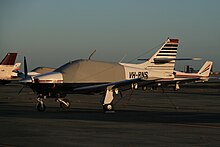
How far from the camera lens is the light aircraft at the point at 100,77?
2462 cm

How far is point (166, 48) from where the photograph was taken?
91.8 ft

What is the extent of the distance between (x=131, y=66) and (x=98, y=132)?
12651 mm

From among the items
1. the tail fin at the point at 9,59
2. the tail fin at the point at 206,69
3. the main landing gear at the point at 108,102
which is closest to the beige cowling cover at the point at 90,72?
the main landing gear at the point at 108,102

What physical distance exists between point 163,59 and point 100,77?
406 centimetres

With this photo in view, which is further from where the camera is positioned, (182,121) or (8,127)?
(182,121)

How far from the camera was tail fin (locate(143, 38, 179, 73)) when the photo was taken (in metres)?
27.8

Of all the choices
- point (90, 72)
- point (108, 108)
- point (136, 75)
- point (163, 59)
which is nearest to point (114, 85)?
point (108, 108)

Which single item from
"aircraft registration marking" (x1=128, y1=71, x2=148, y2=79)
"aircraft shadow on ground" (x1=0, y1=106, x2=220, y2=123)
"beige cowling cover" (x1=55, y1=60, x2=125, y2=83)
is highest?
"beige cowling cover" (x1=55, y1=60, x2=125, y2=83)

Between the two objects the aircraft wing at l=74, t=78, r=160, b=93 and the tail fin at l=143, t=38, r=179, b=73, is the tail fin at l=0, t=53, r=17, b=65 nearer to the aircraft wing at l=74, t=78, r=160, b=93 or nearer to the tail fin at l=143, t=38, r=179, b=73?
the tail fin at l=143, t=38, r=179, b=73

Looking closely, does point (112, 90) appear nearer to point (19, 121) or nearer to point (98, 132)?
point (19, 121)

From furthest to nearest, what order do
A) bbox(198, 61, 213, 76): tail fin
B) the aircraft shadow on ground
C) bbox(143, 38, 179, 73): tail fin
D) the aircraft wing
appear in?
bbox(198, 61, 213, 76): tail fin → bbox(143, 38, 179, 73): tail fin → the aircraft wing → the aircraft shadow on ground

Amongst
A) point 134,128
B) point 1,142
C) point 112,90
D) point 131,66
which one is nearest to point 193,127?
point 134,128

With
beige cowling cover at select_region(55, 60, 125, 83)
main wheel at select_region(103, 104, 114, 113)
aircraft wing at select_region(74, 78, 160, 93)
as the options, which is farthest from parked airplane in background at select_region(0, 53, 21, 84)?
main wheel at select_region(103, 104, 114, 113)

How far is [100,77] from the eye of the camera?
2591 centimetres
